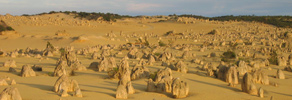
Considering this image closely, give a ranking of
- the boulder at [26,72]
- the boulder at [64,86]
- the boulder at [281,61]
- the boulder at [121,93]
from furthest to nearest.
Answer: the boulder at [281,61], the boulder at [26,72], the boulder at [64,86], the boulder at [121,93]

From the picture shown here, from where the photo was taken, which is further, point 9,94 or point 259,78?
point 259,78

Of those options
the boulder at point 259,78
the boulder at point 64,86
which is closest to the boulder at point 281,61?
the boulder at point 259,78

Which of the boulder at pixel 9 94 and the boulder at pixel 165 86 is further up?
the boulder at pixel 9 94

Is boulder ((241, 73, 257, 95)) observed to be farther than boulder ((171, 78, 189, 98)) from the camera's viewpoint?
Yes

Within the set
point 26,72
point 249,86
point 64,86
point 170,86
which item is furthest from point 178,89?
point 26,72

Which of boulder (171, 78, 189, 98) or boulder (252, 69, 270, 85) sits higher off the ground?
boulder (171, 78, 189, 98)

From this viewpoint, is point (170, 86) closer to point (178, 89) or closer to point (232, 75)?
point (178, 89)

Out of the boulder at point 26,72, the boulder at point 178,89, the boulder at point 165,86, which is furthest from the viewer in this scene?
the boulder at point 26,72

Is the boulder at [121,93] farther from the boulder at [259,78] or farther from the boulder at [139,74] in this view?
the boulder at [259,78]

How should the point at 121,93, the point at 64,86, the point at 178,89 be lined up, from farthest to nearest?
the point at 178,89 < the point at 64,86 < the point at 121,93

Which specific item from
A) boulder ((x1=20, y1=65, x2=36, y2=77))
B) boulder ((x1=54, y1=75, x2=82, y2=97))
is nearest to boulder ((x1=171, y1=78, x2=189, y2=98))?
boulder ((x1=54, y1=75, x2=82, y2=97))

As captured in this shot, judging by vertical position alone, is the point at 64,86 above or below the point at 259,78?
above

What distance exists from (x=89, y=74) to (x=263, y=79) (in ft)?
17.5

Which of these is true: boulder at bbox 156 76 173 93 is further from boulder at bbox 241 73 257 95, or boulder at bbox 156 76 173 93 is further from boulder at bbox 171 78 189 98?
boulder at bbox 241 73 257 95
